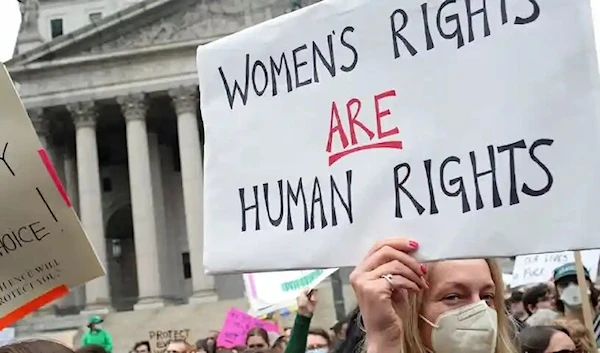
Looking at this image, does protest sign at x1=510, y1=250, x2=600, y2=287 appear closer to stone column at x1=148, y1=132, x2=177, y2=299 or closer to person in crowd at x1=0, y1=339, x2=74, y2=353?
person in crowd at x1=0, y1=339, x2=74, y2=353

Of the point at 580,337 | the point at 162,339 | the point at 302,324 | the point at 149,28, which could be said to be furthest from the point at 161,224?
the point at 302,324

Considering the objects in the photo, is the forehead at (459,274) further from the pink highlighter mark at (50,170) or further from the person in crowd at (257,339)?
the person in crowd at (257,339)

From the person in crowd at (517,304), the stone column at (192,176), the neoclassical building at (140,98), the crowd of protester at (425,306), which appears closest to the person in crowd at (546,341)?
the crowd of protester at (425,306)

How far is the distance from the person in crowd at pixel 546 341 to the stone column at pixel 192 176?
33285 millimetres

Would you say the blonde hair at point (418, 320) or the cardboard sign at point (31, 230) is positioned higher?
the cardboard sign at point (31, 230)

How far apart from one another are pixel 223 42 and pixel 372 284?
1359 millimetres

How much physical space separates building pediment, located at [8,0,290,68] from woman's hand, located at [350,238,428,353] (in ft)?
126

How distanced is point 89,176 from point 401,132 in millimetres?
38413

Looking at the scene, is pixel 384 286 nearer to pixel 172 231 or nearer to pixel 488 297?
pixel 488 297

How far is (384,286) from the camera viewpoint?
2963 millimetres

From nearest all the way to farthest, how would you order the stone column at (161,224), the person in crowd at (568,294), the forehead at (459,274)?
the forehead at (459,274) → the person in crowd at (568,294) → the stone column at (161,224)

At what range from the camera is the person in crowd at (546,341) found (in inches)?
215

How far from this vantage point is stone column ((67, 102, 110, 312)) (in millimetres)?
39938

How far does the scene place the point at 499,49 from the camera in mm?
3066
